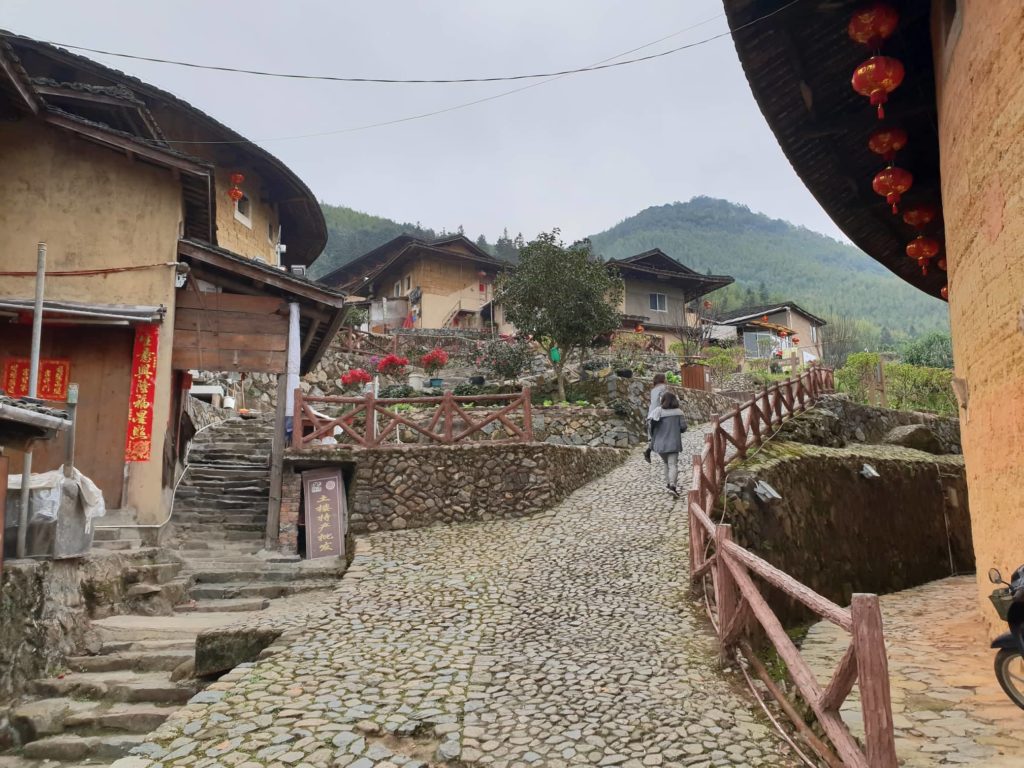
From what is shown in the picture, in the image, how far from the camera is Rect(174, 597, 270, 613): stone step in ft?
29.5

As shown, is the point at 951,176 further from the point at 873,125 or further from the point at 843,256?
the point at 843,256

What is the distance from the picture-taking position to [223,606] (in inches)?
356

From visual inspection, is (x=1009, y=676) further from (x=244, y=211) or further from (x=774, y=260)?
(x=774, y=260)

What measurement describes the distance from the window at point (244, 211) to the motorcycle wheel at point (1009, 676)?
21.9 metres

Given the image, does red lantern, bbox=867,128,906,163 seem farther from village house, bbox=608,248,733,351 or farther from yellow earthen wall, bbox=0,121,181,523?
village house, bbox=608,248,733,351

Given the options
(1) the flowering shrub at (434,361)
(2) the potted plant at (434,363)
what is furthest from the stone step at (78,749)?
(1) the flowering shrub at (434,361)

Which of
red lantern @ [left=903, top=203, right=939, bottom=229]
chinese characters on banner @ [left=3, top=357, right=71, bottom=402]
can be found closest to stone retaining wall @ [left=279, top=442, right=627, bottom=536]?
chinese characters on banner @ [left=3, top=357, right=71, bottom=402]

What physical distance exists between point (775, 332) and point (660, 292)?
9403 mm

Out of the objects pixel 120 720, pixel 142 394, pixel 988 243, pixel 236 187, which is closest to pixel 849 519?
pixel 988 243

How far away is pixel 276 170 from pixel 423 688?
1994 cm

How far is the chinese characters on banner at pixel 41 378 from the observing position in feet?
32.5

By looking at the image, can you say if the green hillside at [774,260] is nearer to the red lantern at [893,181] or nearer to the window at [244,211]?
the window at [244,211]

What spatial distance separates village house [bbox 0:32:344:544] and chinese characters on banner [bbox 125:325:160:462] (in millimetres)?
17

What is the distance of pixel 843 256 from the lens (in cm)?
13675
